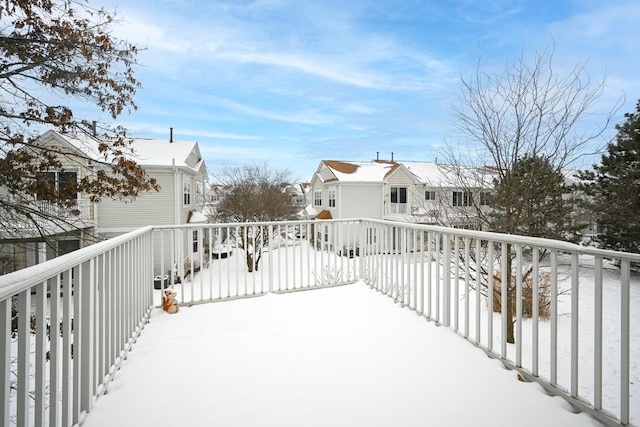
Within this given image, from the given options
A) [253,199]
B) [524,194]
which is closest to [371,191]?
[253,199]

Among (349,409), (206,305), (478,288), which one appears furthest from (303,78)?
(349,409)

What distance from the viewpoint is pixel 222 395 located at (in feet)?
5.92

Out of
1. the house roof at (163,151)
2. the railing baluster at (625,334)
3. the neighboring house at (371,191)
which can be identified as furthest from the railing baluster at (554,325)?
the neighboring house at (371,191)

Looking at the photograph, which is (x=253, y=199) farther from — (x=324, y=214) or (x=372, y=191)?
(x=372, y=191)

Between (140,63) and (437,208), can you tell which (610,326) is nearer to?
(437,208)

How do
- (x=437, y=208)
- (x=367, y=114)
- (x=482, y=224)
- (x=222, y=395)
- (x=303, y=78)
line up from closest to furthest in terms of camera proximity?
1. (x=222, y=395)
2. (x=482, y=224)
3. (x=437, y=208)
4. (x=303, y=78)
5. (x=367, y=114)

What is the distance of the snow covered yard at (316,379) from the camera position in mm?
1621

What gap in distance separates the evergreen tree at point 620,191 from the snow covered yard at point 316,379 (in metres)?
9.74

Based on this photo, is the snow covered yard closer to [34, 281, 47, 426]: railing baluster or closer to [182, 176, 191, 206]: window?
[34, 281, 47, 426]: railing baluster

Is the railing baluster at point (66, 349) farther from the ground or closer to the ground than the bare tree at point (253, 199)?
closer to the ground

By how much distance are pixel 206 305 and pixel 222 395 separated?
1.70 metres

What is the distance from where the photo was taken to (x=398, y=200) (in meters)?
17.5

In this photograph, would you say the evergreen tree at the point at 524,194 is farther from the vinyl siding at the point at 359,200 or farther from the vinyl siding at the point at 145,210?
the vinyl siding at the point at 359,200

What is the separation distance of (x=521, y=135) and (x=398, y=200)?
12.4 metres
